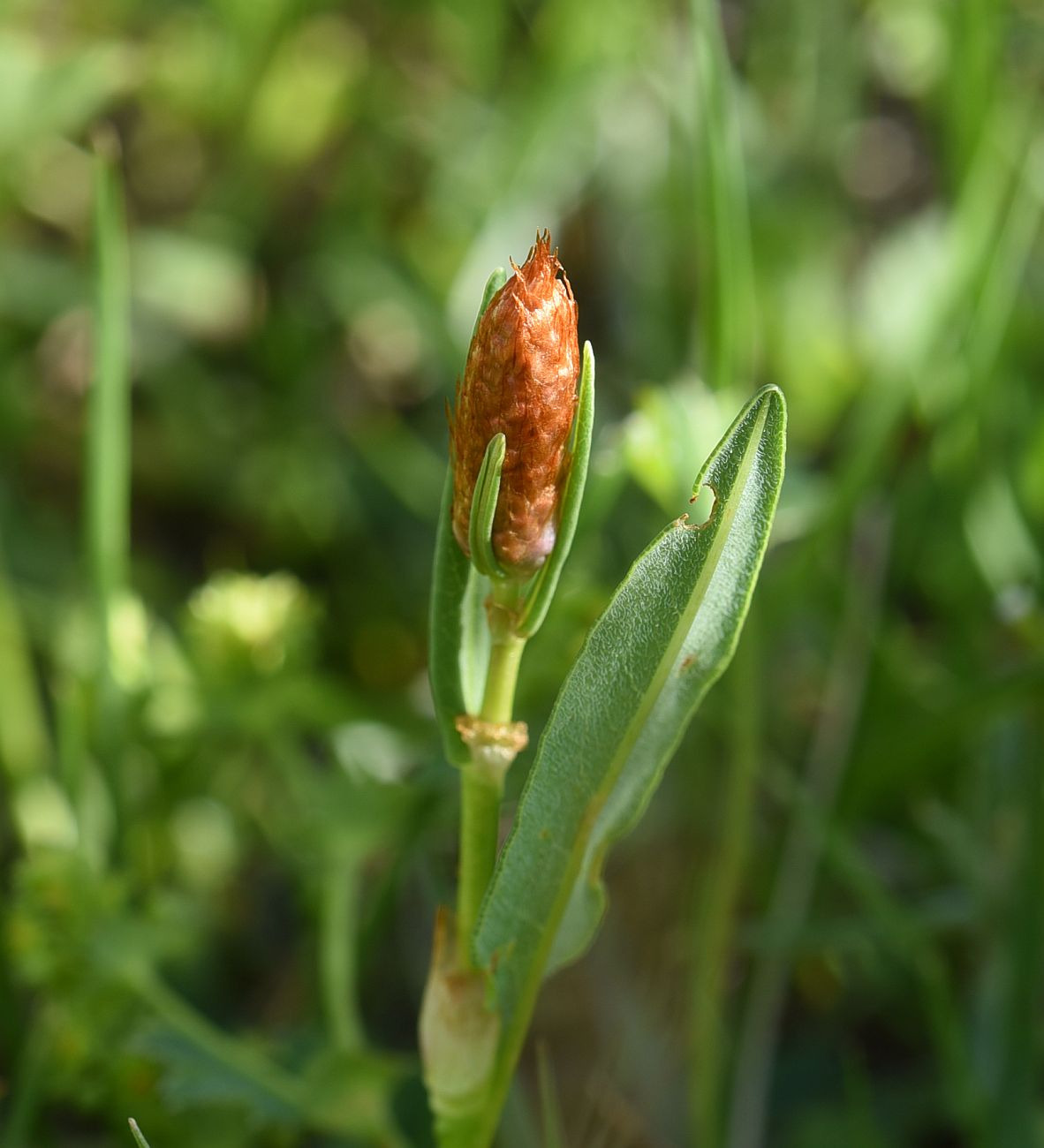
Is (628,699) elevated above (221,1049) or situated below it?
above

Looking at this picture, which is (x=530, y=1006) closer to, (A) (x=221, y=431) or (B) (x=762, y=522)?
(B) (x=762, y=522)

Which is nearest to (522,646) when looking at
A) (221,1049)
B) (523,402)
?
(523,402)

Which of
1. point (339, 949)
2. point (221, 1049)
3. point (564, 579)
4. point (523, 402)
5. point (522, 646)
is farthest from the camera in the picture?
point (564, 579)

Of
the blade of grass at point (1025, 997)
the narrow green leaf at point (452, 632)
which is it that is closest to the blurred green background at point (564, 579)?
the blade of grass at point (1025, 997)

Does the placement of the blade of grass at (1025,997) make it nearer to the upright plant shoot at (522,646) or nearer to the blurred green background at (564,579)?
the blurred green background at (564,579)

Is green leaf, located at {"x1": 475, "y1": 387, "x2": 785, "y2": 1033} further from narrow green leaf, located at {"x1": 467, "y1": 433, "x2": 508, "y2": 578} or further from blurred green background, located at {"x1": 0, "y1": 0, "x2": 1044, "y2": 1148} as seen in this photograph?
blurred green background, located at {"x1": 0, "y1": 0, "x2": 1044, "y2": 1148}

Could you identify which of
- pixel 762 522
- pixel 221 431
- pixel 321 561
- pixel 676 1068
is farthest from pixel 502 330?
pixel 221 431

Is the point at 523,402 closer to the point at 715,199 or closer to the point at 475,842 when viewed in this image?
the point at 475,842
